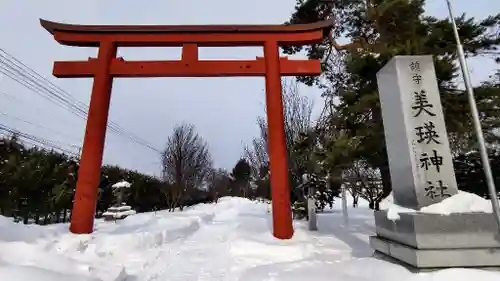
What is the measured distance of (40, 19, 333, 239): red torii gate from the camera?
26.3 feet

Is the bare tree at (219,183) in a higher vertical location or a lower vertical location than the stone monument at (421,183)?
higher

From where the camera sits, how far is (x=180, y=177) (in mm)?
22516

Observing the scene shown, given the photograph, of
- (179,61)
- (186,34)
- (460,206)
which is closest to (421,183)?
(460,206)

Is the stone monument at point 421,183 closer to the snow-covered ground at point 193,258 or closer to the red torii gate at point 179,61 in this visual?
the snow-covered ground at point 193,258

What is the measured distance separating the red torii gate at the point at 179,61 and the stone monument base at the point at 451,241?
430cm

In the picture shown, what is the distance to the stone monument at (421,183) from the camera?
12.8ft

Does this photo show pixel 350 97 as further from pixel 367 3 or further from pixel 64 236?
pixel 64 236

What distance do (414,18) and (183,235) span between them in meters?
9.71

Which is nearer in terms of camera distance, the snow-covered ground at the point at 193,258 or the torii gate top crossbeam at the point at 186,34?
the snow-covered ground at the point at 193,258

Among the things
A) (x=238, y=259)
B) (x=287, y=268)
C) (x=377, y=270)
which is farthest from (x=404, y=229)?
(x=238, y=259)

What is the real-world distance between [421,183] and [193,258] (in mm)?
4778

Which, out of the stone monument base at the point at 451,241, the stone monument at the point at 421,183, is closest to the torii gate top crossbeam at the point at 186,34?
the stone monument at the point at 421,183

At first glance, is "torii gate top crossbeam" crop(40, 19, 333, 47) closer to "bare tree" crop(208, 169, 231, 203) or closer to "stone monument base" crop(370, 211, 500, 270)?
"stone monument base" crop(370, 211, 500, 270)

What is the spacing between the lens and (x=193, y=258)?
21.8ft
